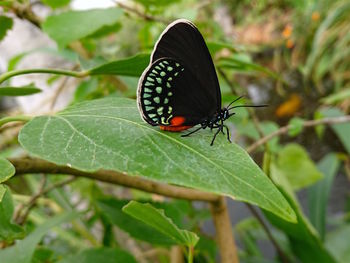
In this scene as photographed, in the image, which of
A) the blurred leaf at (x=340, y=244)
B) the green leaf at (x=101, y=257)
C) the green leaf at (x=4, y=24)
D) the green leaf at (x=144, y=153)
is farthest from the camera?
the blurred leaf at (x=340, y=244)

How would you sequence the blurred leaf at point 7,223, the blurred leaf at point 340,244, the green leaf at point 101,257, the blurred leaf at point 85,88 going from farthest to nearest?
1. the blurred leaf at point 340,244
2. the blurred leaf at point 85,88
3. the green leaf at point 101,257
4. the blurred leaf at point 7,223

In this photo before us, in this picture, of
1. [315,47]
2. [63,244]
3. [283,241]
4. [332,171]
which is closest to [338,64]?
[315,47]

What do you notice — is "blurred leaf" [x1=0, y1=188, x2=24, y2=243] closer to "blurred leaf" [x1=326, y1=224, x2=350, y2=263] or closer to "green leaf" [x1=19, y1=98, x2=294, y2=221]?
"green leaf" [x1=19, y1=98, x2=294, y2=221]

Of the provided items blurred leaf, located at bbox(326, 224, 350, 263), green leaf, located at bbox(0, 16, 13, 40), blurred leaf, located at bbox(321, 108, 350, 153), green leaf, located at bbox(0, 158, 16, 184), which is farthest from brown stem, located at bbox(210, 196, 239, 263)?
blurred leaf, located at bbox(321, 108, 350, 153)

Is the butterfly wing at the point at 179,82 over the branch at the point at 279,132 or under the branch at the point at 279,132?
over

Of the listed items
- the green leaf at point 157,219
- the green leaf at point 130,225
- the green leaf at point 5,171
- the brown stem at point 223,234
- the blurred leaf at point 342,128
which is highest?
the green leaf at point 5,171

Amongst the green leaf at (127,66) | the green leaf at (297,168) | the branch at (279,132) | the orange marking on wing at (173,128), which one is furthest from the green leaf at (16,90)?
the green leaf at (297,168)

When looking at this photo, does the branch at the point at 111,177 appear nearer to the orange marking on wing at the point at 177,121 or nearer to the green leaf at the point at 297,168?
the orange marking on wing at the point at 177,121

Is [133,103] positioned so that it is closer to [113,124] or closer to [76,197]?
[113,124]
